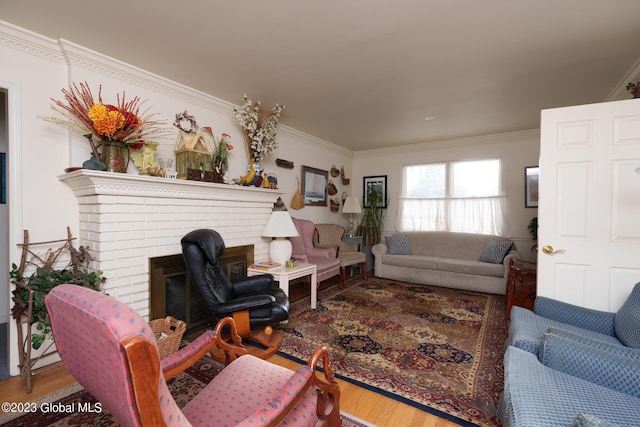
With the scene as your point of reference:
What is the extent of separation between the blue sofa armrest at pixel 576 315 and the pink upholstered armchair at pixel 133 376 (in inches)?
69.2

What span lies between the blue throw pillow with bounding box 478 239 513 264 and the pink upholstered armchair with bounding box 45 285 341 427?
414 cm

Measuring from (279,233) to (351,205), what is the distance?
108 inches

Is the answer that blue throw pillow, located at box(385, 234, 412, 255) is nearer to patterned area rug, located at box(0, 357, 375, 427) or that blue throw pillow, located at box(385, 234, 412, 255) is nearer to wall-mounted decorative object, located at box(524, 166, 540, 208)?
wall-mounted decorative object, located at box(524, 166, 540, 208)

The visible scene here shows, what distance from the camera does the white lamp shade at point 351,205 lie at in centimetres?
576

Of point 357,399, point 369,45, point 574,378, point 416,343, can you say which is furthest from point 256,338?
point 369,45

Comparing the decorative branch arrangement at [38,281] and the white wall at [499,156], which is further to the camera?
the white wall at [499,156]

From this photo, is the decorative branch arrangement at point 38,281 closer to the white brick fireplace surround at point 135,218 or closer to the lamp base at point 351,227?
the white brick fireplace surround at point 135,218

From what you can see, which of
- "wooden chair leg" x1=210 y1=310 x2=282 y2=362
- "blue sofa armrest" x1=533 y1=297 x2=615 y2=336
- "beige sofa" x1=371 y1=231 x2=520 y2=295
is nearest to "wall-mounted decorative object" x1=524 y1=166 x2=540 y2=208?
"beige sofa" x1=371 y1=231 x2=520 y2=295

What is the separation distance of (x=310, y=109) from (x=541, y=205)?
2661 mm

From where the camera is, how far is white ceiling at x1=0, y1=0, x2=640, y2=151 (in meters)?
1.82

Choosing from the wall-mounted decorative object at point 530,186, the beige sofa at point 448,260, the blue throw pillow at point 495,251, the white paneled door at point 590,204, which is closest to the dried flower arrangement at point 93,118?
the white paneled door at point 590,204

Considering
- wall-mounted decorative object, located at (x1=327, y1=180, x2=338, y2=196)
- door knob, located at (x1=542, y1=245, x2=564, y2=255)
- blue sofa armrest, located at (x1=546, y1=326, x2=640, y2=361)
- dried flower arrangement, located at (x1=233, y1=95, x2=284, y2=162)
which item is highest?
dried flower arrangement, located at (x1=233, y1=95, x2=284, y2=162)

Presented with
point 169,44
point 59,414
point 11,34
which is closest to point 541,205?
point 169,44

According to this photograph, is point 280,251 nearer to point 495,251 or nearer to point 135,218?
point 135,218
